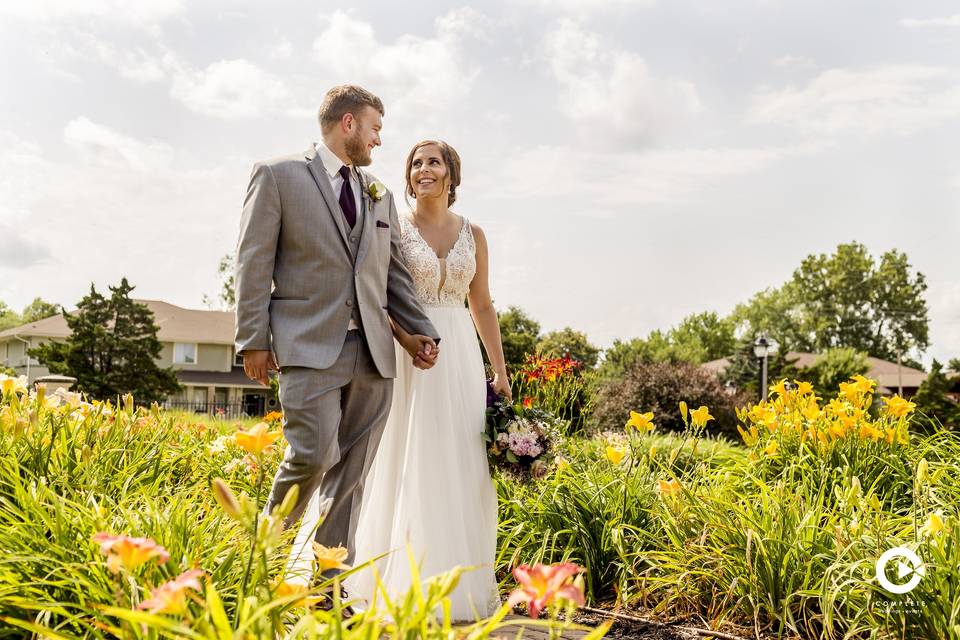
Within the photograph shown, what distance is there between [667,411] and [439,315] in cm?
986

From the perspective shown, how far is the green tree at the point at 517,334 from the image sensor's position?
3347cm

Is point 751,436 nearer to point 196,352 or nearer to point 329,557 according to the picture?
point 329,557

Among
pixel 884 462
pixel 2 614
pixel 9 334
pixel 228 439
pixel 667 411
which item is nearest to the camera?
pixel 2 614

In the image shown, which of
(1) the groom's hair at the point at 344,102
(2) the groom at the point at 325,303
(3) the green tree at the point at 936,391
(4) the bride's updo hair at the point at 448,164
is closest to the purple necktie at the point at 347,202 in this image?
(2) the groom at the point at 325,303

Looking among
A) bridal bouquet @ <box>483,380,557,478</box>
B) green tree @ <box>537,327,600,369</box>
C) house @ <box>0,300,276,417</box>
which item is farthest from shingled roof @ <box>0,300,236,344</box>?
bridal bouquet @ <box>483,380,557,478</box>

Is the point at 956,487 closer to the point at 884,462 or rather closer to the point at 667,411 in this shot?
the point at 884,462

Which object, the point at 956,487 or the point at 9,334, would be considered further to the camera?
the point at 9,334

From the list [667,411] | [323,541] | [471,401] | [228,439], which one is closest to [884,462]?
[471,401]

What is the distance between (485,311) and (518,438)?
2.76 ft

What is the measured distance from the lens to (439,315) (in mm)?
4348

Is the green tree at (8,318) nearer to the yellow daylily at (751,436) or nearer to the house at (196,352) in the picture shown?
the house at (196,352)

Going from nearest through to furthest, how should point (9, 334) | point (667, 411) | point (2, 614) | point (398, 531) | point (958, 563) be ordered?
1. point (2, 614)
2. point (958, 563)
3. point (398, 531)
4. point (667, 411)
5. point (9, 334)

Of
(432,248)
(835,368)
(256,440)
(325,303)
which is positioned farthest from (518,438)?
(835,368)

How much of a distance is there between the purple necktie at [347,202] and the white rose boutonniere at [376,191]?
0.32ft
